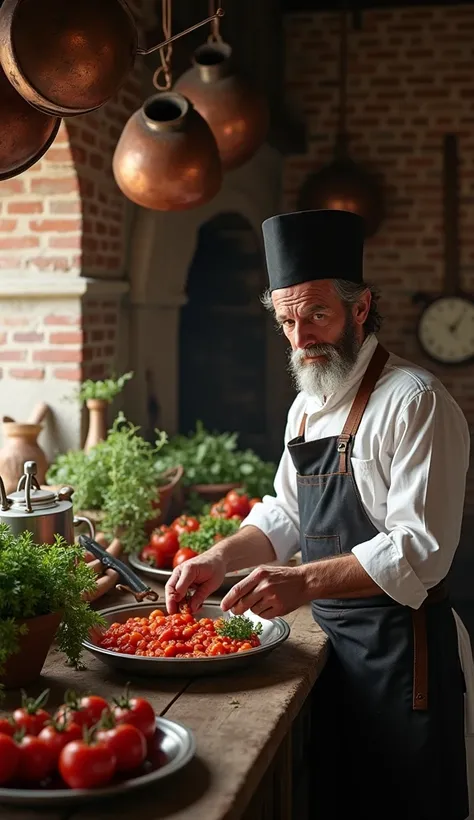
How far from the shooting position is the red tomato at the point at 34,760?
1.71 metres

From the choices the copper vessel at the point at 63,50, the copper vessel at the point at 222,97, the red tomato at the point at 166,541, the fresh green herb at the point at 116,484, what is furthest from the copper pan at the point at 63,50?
the fresh green herb at the point at 116,484

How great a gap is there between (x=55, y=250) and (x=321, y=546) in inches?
88.9

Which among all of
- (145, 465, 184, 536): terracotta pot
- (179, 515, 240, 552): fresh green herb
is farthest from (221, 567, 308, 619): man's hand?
(145, 465, 184, 536): terracotta pot

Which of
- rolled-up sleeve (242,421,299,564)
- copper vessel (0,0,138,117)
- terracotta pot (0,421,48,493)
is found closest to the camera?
copper vessel (0,0,138,117)

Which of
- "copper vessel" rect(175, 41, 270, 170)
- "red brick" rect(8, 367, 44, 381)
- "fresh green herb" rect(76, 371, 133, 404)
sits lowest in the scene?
"fresh green herb" rect(76, 371, 133, 404)

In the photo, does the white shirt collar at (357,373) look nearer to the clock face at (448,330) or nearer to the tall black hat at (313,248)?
the tall black hat at (313,248)

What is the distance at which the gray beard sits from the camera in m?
2.83

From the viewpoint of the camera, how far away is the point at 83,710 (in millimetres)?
1830

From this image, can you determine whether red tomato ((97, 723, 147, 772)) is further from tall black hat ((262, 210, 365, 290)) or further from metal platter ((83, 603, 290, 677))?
tall black hat ((262, 210, 365, 290))

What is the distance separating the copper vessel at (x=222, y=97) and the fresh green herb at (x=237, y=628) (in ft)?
6.28

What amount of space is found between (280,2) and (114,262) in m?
3.57

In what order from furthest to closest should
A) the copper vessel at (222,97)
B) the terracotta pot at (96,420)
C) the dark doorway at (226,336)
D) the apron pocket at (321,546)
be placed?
the dark doorway at (226,336) → the terracotta pot at (96,420) → the copper vessel at (222,97) → the apron pocket at (321,546)

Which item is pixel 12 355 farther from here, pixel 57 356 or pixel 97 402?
pixel 97 402

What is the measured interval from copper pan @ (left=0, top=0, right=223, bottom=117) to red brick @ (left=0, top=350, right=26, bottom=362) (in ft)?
8.04
